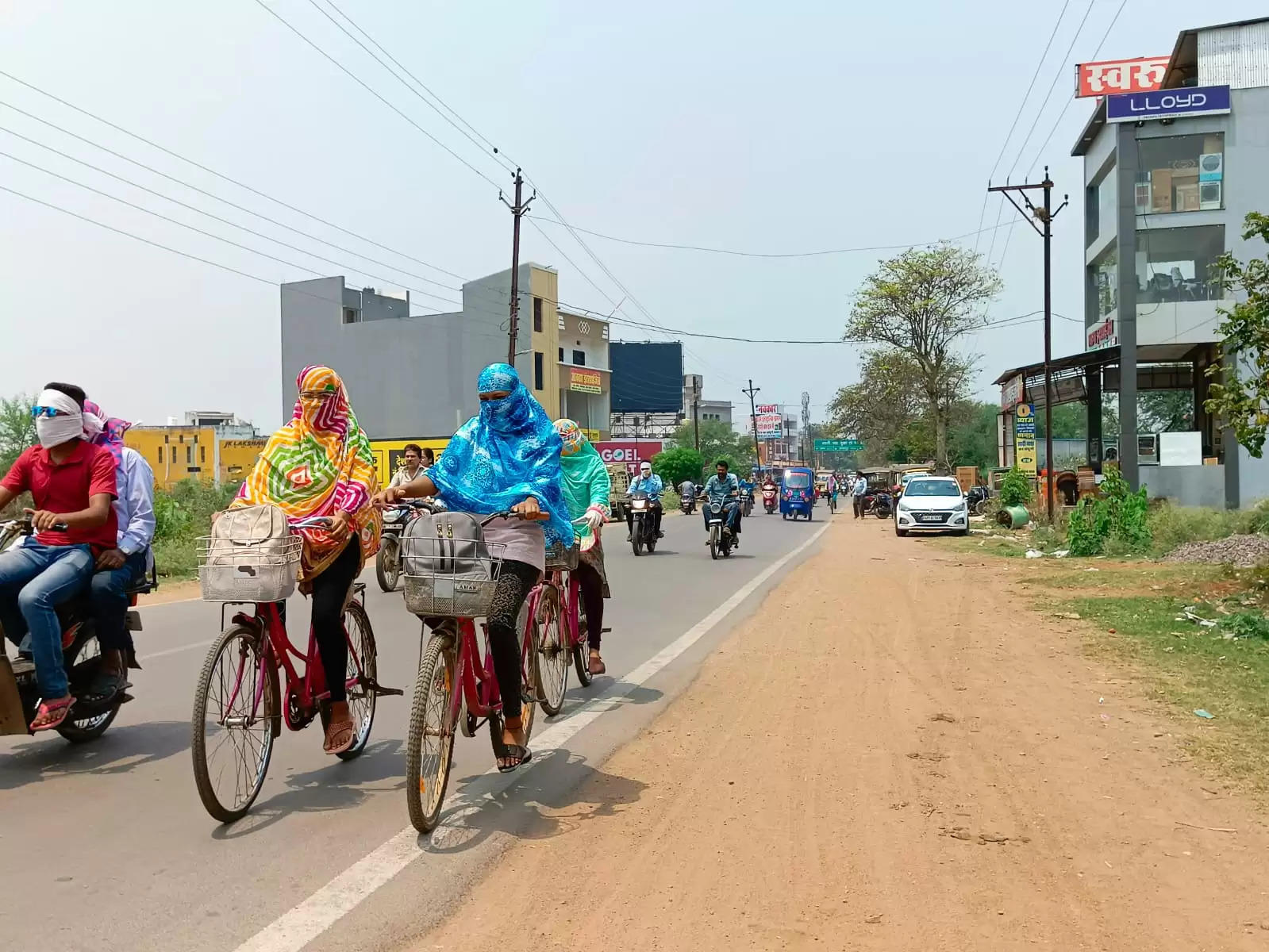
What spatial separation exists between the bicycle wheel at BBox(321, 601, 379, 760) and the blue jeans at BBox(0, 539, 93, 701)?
1.33 meters

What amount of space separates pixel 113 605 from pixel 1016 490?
29763 mm

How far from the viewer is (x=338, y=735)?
17.7 ft

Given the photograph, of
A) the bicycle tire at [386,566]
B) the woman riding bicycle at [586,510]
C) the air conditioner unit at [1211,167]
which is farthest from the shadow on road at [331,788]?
the air conditioner unit at [1211,167]

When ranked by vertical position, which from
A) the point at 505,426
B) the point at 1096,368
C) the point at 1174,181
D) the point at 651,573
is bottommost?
the point at 651,573

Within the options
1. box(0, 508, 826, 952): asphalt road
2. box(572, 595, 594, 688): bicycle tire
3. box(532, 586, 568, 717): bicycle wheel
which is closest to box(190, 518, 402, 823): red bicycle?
box(0, 508, 826, 952): asphalt road

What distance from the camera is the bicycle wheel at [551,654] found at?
255 inches

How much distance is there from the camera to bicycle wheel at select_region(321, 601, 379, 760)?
5.62 metres

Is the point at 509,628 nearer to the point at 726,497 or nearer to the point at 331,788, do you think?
the point at 331,788

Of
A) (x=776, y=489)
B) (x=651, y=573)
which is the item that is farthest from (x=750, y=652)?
(x=776, y=489)

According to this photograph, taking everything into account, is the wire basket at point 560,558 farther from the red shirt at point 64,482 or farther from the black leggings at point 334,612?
the red shirt at point 64,482

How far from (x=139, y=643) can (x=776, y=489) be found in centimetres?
4789

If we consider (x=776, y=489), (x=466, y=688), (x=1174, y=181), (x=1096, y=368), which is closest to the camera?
(x=466, y=688)

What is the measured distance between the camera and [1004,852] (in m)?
4.33

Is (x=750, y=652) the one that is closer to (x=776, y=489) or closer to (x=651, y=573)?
(x=651, y=573)
